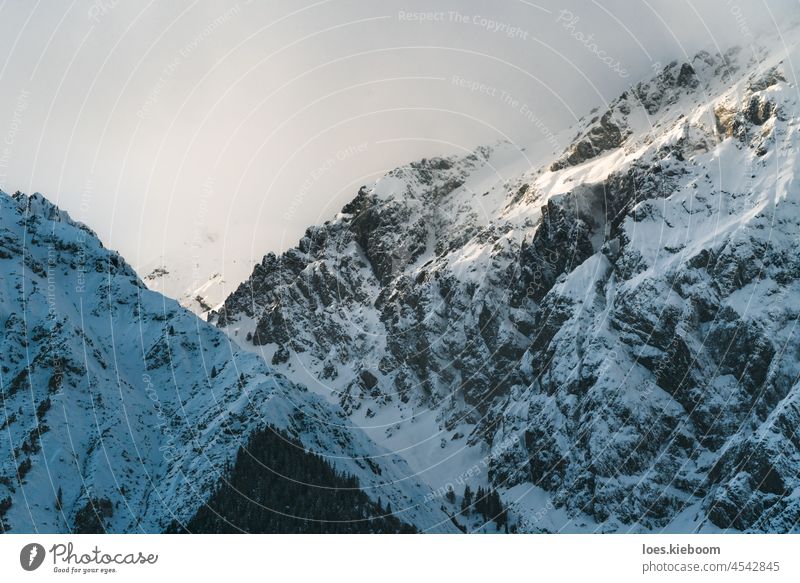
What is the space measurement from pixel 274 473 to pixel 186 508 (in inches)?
731
